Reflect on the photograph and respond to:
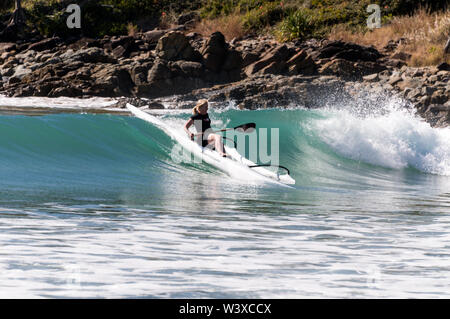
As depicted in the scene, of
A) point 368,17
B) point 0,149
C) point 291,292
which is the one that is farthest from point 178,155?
point 368,17

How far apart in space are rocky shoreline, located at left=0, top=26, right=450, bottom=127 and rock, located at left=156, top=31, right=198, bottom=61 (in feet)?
0.13

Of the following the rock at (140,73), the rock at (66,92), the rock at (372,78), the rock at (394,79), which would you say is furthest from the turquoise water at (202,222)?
the rock at (140,73)

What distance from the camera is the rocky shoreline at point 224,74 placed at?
20.8 meters

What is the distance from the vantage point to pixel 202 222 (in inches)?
249

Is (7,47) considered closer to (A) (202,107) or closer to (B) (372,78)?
(B) (372,78)

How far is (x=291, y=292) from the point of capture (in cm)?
405

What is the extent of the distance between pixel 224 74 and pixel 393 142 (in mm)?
10901

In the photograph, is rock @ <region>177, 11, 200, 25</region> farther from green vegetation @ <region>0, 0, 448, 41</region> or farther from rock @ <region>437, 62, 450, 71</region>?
rock @ <region>437, 62, 450, 71</region>

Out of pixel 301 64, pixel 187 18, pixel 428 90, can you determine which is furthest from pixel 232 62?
pixel 428 90

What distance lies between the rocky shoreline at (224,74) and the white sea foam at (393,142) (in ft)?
14.5

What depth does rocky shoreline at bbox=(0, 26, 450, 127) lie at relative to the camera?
68.3 ft

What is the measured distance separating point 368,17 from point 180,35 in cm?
859

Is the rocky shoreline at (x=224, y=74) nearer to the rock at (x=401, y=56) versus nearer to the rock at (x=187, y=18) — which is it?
the rock at (x=401, y=56)

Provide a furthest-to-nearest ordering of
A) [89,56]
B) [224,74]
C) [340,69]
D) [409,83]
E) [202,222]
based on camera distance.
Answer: [89,56], [224,74], [340,69], [409,83], [202,222]
